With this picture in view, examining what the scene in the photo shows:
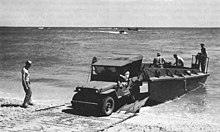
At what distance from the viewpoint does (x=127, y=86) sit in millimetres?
11617

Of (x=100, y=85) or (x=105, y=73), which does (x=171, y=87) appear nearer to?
(x=105, y=73)

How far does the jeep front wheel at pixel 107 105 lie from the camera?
33.6ft

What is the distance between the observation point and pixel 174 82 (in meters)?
14.8

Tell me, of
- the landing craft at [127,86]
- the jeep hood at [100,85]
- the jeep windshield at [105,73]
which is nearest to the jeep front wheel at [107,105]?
the landing craft at [127,86]

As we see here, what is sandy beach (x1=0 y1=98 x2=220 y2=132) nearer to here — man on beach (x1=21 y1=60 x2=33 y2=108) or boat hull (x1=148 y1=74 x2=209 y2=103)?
man on beach (x1=21 y1=60 x2=33 y2=108)

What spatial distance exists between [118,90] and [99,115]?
128 centimetres

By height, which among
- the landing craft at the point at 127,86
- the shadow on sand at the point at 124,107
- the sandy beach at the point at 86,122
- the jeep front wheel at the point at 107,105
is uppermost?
the landing craft at the point at 127,86

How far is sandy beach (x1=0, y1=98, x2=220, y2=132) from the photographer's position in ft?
29.6

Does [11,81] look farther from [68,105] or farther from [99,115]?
[99,115]

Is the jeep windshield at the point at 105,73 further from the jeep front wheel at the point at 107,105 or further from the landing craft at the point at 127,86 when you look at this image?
the jeep front wheel at the point at 107,105

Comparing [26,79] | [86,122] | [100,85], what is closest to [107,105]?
[100,85]

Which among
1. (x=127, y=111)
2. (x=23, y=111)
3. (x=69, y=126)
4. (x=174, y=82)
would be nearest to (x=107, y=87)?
(x=127, y=111)

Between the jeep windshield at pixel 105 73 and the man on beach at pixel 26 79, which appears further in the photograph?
the jeep windshield at pixel 105 73

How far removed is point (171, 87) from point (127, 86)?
3993mm
